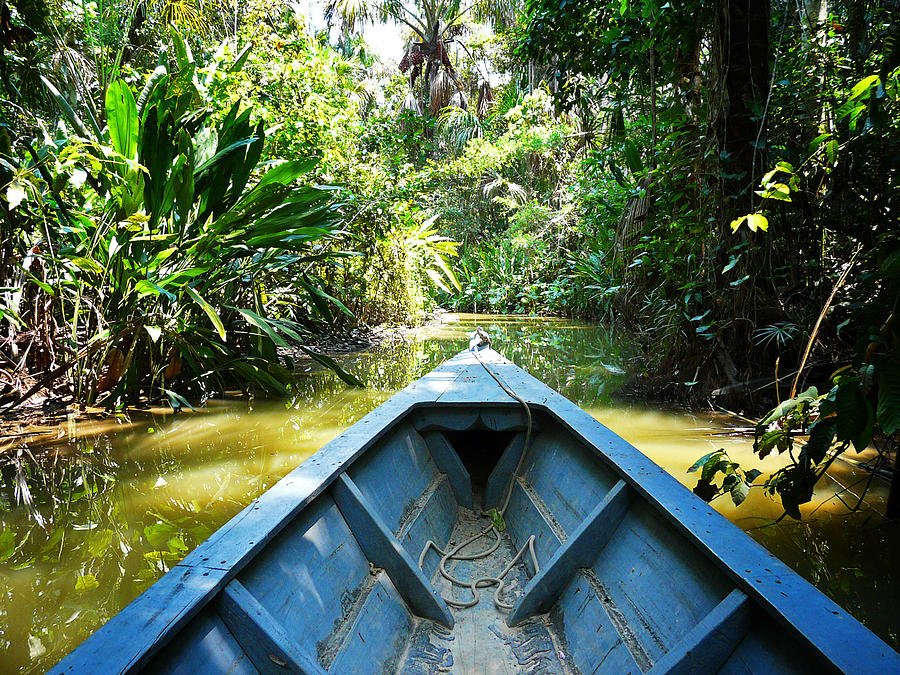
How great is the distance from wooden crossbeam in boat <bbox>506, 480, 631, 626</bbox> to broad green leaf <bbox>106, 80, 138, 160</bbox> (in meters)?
3.21

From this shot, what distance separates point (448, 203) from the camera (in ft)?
54.0

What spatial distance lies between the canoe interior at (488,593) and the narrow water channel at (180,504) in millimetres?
663

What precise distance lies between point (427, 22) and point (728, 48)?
1547 centimetres

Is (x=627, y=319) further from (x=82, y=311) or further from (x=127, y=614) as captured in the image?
(x=127, y=614)

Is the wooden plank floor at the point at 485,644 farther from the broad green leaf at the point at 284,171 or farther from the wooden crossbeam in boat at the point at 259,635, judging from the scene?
the broad green leaf at the point at 284,171

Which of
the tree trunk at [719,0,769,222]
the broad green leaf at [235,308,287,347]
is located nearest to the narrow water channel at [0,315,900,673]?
the broad green leaf at [235,308,287,347]

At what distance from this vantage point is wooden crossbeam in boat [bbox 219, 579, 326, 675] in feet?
3.35

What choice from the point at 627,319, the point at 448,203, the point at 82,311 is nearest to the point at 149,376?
the point at 82,311

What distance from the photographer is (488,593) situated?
1750 mm

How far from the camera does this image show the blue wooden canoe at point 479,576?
937 millimetres

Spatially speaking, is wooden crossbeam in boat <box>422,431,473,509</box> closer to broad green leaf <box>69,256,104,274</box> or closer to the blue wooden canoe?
the blue wooden canoe

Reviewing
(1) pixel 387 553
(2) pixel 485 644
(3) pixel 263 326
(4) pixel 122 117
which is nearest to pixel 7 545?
(1) pixel 387 553

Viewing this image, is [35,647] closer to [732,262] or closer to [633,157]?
[732,262]

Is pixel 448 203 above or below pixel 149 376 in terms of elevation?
above
